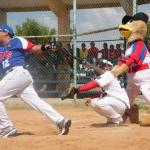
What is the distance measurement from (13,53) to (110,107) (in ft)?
6.34

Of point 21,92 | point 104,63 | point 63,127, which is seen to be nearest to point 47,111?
point 63,127

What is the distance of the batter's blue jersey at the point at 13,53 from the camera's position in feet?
27.5

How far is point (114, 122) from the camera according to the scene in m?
9.34

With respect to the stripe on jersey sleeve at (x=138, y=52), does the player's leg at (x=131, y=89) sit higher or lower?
lower

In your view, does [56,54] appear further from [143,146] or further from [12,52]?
[143,146]

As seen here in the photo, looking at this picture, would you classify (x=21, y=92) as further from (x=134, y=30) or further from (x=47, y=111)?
(x=134, y=30)

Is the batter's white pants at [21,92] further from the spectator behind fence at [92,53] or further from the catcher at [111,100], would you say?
Result: the spectator behind fence at [92,53]

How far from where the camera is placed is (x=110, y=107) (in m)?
9.17

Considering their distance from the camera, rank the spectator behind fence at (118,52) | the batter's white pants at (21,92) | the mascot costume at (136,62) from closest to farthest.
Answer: the batter's white pants at (21,92), the mascot costume at (136,62), the spectator behind fence at (118,52)

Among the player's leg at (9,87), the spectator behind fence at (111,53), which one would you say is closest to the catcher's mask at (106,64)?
the spectator behind fence at (111,53)

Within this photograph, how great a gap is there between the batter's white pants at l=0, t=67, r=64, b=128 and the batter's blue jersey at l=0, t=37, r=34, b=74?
11 centimetres

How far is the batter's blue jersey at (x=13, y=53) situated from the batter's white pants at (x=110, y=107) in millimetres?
1567

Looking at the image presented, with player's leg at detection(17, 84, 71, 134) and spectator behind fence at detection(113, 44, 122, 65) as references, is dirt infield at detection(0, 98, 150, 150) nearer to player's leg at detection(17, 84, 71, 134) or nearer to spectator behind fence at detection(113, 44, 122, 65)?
player's leg at detection(17, 84, 71, 134)

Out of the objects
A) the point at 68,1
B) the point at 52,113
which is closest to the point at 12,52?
the point at 52,113
